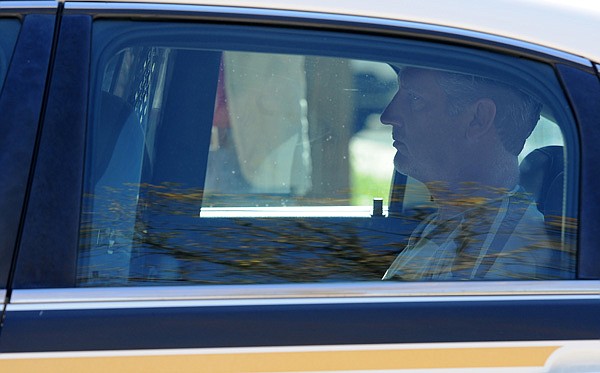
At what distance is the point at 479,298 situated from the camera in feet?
5.39

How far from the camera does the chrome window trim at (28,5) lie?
1.72 meters

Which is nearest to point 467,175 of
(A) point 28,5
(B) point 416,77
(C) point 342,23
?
(B) point 416,77

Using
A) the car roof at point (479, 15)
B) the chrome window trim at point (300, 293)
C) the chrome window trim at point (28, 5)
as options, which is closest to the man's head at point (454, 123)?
the car roof at point (479, 15)

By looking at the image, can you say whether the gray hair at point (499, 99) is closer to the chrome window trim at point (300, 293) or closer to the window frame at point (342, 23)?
the window frame at point (342, 23)

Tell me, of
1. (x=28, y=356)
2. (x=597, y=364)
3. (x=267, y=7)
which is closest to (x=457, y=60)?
(x=267, y=7)

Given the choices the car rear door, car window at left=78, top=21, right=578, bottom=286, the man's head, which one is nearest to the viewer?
the car rear door

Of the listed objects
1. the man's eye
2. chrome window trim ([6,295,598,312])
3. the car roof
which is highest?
the car roof

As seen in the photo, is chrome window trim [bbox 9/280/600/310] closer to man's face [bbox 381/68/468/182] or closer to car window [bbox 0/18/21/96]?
man's face [bbox 381/68/468/182]

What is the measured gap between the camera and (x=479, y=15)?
5.74 feet

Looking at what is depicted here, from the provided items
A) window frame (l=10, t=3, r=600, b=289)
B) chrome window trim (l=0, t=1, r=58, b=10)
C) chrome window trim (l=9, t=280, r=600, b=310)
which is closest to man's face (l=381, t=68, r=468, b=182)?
window frame (l=10, t=3, r=600, b=289)

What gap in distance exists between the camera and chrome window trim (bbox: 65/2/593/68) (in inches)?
68.1

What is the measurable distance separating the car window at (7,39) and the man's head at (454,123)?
2.47 ft

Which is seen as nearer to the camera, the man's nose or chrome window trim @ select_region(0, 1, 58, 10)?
chrome window trim @ select_region(0, 1, 58, 10)

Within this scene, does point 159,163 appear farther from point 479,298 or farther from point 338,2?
point 479,298
